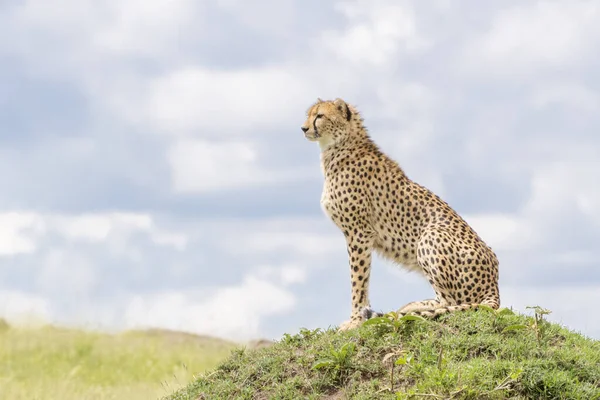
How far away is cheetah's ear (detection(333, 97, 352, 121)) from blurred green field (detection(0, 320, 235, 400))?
3798 mm

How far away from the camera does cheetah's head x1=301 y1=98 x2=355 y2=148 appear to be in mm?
9203

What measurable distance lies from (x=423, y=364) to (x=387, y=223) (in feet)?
8.79

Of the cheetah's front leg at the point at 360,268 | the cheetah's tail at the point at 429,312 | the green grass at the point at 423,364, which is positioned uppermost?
the cheetah's front leg at the point at 360,268

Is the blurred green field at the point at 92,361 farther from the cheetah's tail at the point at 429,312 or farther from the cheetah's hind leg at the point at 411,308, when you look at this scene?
the cheetah's tail at the point at 429,312

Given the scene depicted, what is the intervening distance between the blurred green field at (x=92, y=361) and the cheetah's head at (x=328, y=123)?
351 cm

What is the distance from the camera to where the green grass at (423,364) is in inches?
232

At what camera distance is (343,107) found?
9.27 meters

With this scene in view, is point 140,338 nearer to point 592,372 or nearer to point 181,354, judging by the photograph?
point 181,354

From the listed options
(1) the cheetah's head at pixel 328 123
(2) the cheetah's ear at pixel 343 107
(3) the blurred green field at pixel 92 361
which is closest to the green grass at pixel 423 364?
(1) the cheetah's head at pixel 328 123

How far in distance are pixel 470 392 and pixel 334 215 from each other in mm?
3487

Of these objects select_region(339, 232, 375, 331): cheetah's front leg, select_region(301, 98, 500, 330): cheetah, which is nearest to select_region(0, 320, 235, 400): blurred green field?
select_region(339, 232, 375, 331): cheetah's front leg

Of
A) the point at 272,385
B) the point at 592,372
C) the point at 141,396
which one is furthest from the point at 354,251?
the point at 141,396

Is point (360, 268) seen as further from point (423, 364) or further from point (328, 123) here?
point (423, 364)

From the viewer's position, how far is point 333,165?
30.2ft
